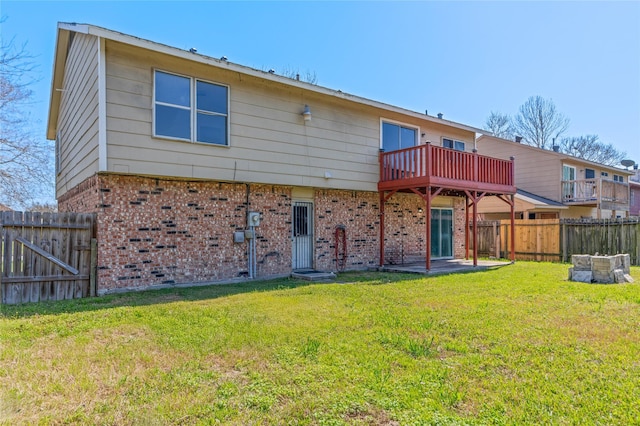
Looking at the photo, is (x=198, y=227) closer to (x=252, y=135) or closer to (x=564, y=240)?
(x=252, y=135)

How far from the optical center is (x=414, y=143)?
13.1m

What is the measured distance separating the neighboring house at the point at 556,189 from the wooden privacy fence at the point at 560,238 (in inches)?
123

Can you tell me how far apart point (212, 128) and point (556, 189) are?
17.7 meters

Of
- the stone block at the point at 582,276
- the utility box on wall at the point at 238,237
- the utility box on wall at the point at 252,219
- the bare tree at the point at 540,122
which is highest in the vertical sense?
the bare tree at the point at 540,122

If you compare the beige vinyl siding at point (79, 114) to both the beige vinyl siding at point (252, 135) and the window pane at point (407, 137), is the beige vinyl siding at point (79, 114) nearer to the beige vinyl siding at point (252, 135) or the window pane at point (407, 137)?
the beige vinyl siding at point (252, 135)

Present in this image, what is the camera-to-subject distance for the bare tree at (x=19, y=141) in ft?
39.7

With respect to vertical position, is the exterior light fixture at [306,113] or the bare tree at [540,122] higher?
the bare tree at [540,122]

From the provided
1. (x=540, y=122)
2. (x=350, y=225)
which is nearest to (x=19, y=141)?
(x=350, y=225)

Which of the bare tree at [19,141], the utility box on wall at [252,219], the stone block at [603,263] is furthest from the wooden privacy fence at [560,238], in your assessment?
the bare tree at [19,141]

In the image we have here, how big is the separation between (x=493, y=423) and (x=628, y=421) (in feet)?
3.19

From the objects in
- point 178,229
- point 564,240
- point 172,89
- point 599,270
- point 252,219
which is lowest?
point 599,270

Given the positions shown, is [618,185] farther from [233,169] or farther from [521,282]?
[233,169]

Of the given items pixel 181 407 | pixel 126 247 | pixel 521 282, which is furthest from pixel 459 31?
pixel 181 407

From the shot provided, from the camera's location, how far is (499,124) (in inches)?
1280
